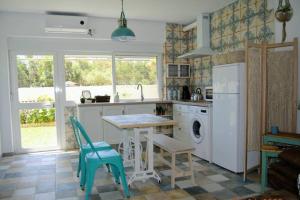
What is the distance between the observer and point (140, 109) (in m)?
4.70

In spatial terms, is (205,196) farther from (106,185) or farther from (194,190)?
(106,185)

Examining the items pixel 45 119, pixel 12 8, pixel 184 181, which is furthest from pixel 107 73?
pixel 184 181

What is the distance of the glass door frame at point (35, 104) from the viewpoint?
442 cm

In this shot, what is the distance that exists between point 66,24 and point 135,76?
168 centimetres

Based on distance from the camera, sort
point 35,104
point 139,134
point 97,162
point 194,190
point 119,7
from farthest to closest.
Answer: point 35,104
point 119,7
point 139,134
point 194,190
point 97,162

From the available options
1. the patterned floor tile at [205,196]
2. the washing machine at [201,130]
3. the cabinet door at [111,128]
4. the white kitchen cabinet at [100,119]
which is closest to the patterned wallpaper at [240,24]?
the washing machine at [201,130]

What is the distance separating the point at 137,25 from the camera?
495 cm

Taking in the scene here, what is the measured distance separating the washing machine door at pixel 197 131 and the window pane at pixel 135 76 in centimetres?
149

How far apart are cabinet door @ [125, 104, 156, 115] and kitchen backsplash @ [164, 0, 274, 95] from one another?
0.78m

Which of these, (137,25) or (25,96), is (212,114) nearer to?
(137,25)

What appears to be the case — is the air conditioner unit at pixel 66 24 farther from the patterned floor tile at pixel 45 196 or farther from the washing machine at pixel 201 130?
the patterned floor tile at pixel 45 196

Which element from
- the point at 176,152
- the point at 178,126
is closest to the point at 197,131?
the point at 178,126

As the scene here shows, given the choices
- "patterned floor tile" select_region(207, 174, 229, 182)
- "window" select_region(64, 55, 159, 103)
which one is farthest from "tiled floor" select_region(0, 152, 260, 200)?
"window" select_region(64, 55, 159, 103)

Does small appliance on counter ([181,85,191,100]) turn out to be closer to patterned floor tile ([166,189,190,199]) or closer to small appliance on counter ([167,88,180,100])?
small appliance on counter ([167,88,180,100])
